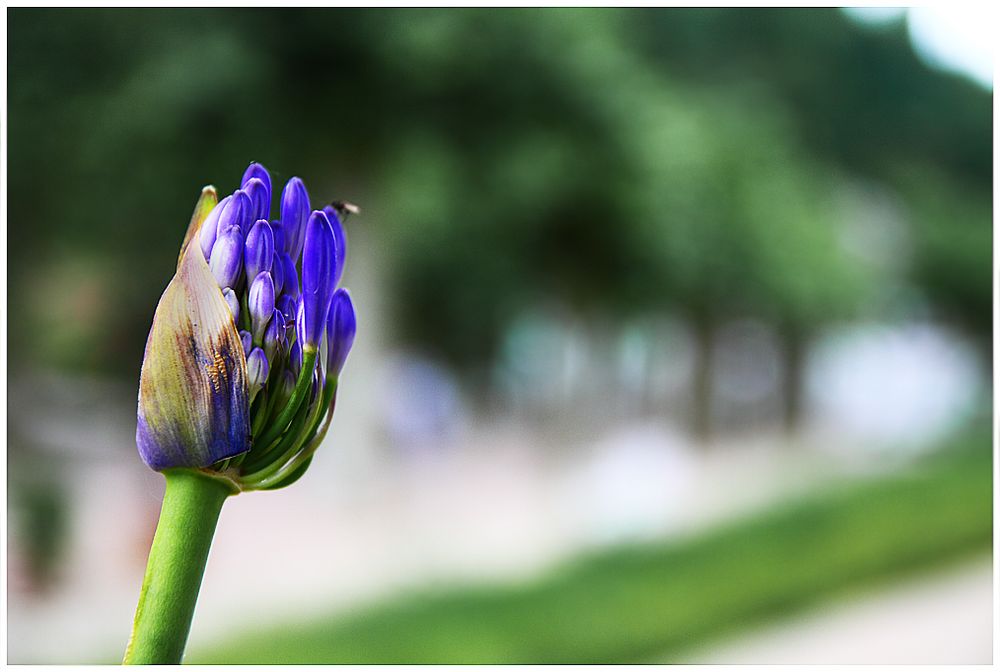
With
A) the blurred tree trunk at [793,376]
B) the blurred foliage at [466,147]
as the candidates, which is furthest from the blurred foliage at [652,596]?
the blurred tree trunk at [793,376]

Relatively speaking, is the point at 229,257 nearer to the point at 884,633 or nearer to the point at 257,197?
the point at 257,197

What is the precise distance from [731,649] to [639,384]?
15.7 ft

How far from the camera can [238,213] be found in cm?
30

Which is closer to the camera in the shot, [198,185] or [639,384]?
[198,185]

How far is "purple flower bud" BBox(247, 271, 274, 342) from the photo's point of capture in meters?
0.30

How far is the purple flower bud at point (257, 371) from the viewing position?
295mm

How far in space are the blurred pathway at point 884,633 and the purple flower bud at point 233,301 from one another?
2.49 meters

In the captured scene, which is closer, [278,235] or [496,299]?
[278,235]

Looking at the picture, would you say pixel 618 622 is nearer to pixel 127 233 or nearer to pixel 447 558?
pixel 447 558

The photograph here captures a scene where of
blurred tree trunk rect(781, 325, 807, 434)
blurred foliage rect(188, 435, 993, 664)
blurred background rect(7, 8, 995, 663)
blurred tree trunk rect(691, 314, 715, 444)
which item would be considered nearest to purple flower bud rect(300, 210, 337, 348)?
blurred background rect(7, 8, 995, 663)

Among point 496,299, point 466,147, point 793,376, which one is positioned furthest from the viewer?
point 793,376

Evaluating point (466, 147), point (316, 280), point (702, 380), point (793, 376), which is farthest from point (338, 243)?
point (793, 376)

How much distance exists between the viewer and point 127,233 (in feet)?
11.7

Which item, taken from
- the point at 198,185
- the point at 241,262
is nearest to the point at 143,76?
the point at 198,185
